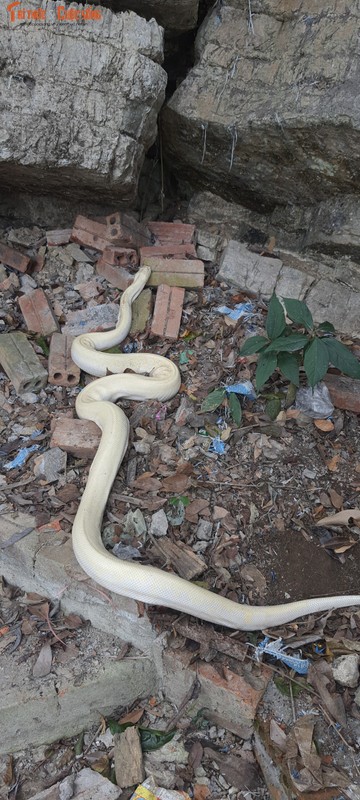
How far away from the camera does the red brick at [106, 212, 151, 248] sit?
5488 millimetres

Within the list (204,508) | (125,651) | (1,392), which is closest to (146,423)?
(204,508)

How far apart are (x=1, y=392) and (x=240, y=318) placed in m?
2.05

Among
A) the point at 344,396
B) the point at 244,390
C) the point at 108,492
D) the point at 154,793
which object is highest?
the point at 344,396

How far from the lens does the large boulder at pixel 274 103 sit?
14.4 ft

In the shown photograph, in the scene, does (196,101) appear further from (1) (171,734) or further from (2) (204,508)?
(1) (171,734)

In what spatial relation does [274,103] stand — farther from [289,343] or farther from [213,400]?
[213,400]

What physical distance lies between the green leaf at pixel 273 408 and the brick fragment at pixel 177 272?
1.73m

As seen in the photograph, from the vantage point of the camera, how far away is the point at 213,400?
4008mm

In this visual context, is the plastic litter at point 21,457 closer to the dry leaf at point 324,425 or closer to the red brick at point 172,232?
the dry leaf at point 324,425

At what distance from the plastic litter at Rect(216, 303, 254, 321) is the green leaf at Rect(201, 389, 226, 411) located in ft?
3.66

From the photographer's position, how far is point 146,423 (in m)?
3.97

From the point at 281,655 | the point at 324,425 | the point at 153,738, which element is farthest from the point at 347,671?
the point at 324,425

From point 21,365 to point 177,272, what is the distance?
1.75 m

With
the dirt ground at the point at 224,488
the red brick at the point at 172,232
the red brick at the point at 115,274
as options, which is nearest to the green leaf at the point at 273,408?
the dirt ground at the point at 224,488
